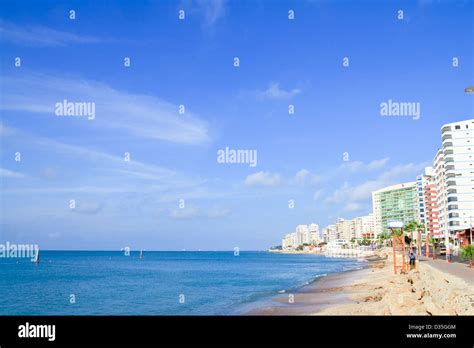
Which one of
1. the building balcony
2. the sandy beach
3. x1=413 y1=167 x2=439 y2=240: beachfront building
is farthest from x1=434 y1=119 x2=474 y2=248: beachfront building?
the sandy beach

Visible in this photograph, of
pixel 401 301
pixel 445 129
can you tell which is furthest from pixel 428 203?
pixel 401 301

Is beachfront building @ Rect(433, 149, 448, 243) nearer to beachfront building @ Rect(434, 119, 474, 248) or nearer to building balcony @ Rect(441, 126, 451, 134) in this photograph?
beachfront building @ Rect(434, 119, 474, 248)

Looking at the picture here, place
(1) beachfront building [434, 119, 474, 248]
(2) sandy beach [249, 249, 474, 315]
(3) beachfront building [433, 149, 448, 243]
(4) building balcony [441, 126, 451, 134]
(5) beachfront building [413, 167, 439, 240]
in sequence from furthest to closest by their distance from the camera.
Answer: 1. (5) beachfront building [413, 167, 439, 240]
2. (3) beachfront building [433, 149, 448, 243]
3. (4) building balcony [441, 126, 451, 134]
4. (1) beachfront building [434, 119, 474, 248]
5. (2) sandy beach [249, 249, 474, 315]

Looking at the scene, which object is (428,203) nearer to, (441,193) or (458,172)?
(441,193)

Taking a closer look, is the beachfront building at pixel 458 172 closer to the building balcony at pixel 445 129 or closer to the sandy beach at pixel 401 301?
the building balcony at pixel 445 129

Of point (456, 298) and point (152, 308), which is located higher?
point (456, 298)

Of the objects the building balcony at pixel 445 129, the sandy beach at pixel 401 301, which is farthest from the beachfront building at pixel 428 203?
the sandy beach at pixel 401 301
